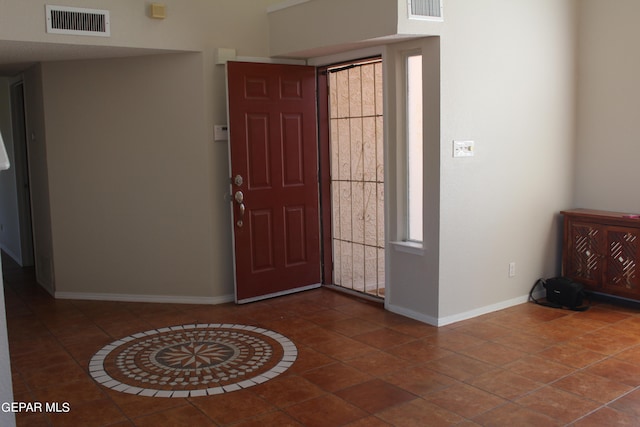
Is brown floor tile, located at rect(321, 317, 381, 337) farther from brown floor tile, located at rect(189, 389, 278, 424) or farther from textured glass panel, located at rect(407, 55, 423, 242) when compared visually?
brown floor tile, located at rect(189, 389, 278, 424)

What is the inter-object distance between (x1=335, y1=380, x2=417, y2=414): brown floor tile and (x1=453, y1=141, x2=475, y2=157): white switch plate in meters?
1.78

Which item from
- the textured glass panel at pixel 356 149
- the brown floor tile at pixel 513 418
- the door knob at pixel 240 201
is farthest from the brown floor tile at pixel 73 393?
the textured glass panel at pixel 356 149

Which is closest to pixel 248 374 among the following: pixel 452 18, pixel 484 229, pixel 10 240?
pixel 484 229

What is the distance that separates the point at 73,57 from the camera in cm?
491

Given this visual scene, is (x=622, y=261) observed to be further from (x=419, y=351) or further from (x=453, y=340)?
(x=419, y=351)

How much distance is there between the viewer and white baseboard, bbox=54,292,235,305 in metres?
5.16

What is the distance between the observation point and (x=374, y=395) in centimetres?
331

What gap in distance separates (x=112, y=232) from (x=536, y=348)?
11.5 ft

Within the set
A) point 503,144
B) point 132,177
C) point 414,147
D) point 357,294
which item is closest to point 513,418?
point 414,147

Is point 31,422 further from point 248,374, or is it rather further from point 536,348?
point 536,348

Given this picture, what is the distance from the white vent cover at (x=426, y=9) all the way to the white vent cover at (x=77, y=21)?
7.09 feet

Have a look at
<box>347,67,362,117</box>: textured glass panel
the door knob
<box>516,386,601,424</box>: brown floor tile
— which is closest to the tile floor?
<box>516,386,601,424</box>: brown floor tile

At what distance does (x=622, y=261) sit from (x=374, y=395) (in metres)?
2.59

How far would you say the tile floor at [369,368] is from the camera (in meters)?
3.09
